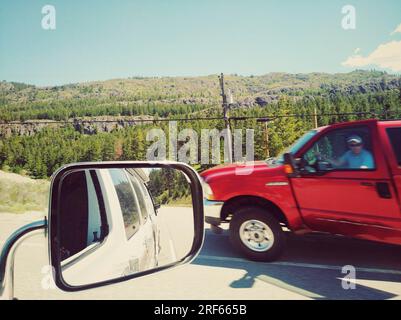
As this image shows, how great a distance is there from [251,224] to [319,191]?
98cm

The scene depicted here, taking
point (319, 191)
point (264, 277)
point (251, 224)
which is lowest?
point (264, 277)

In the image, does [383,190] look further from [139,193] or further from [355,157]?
[139,193]

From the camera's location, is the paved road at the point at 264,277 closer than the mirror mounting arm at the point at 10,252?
No

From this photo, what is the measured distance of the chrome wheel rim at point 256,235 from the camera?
421 cm

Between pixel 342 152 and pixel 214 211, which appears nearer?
pixel 342 152

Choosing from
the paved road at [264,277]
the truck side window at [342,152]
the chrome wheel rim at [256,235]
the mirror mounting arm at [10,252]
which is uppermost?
the truck side window at [342,152]

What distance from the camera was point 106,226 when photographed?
4.76 feet

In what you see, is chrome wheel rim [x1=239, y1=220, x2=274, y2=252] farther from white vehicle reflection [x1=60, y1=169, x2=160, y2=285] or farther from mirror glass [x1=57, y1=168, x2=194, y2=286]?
white vehicle reflection [x1=60, y1=169, x2=160, y2=285]

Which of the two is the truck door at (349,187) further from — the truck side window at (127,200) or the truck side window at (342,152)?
the truck side window at (127,200)

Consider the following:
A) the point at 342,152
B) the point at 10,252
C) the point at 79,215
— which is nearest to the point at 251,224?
the point at 342,152

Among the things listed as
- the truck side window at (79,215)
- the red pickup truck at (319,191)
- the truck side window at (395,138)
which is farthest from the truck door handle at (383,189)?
the truck side window at (79,215)

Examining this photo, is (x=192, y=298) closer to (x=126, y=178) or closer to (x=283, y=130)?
(x=126, y=178)

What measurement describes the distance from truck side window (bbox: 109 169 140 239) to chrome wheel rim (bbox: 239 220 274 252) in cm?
282

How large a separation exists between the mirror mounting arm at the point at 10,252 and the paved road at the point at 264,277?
5.39 feet
